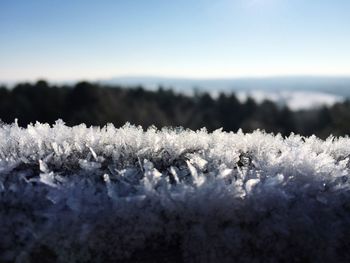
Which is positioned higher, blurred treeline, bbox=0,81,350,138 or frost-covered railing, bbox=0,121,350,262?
frost-covered railing, bbox=0,121,350,262

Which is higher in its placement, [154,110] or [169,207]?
[169,207]

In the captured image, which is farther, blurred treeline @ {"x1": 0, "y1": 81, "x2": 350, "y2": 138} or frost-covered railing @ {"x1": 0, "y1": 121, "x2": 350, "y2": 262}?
blurred treeline @ {"x1": 0, "y1": 81, "x2": 350, "y2": 138}

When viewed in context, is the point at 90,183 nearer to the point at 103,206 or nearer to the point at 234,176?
the point at 103,206

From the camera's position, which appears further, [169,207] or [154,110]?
[154,110]
